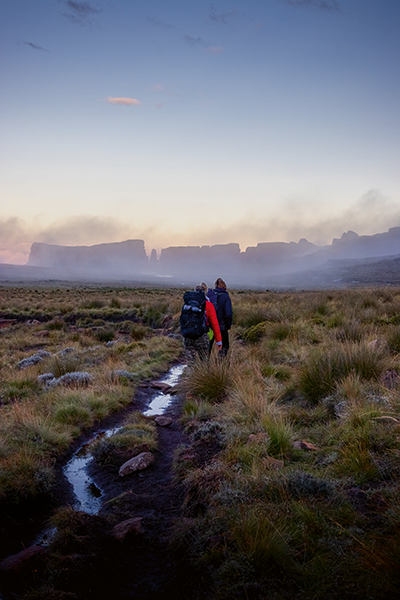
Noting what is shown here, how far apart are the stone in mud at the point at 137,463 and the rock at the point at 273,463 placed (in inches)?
72.8

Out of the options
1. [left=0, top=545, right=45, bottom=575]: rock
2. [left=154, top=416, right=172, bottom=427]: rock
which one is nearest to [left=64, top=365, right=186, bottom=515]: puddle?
[left=154, top=416, right=172, bottom=427]: rock

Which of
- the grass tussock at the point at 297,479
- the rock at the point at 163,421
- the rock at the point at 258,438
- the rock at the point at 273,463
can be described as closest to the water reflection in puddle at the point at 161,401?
the rock at the point at 163,421

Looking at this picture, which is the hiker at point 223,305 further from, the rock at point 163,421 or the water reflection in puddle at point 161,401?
the rock at point 163,421

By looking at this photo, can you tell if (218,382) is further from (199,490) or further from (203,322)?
(199,490)

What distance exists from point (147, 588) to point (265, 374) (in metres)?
5.69

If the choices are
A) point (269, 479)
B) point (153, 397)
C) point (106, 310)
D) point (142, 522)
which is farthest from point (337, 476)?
point (106, 310)

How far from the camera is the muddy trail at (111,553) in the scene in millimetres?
3117

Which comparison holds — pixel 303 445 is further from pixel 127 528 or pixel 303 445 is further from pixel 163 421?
pixel 163 421

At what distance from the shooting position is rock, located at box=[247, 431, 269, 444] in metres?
4.92

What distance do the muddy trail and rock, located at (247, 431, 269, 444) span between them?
104cm

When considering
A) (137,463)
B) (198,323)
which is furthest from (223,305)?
(137,463)

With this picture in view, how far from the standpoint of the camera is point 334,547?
291 cm

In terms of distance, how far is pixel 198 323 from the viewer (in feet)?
27.8

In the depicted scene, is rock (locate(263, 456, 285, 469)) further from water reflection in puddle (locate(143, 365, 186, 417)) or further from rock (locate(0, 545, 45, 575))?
water reflection in puddle (locate(143, 365, 186, 417))
